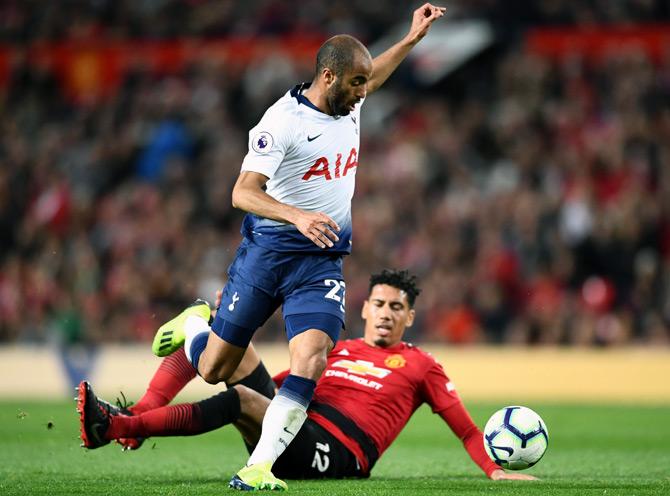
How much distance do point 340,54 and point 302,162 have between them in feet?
2.07

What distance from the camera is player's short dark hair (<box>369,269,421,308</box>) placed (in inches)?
305

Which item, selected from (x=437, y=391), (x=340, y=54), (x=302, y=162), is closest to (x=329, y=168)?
(x=302, y=162)

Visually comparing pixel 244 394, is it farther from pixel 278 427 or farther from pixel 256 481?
pixel 256 481

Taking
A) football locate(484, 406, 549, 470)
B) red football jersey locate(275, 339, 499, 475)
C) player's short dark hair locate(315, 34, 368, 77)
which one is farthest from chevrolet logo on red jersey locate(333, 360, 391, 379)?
player's short dark hair locate(315, 34, 368, 77)

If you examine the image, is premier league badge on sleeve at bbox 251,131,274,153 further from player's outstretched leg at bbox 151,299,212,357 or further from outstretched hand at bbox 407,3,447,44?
outstretched hand at bbox 407,3,447,44

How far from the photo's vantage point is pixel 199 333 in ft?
23.4

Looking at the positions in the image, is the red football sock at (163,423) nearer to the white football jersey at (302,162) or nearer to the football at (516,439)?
the white football jersey at (302,162)

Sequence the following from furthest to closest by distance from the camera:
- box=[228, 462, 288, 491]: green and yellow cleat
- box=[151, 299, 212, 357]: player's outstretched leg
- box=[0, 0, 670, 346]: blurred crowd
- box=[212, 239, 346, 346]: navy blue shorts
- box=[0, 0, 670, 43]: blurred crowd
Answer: box=[0, 0, 670, 43]: blurred crowd → box=[0, 0, 670, 346]: blurred crowd → box=[151, 299, 212, 357]: player's outstretched leg → box=[212, 239, 346, 346]: navy blue shorts → box=[228, 462, 288, 491]: green and yellow cleat

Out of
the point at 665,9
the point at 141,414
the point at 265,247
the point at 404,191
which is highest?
the point at 665,9

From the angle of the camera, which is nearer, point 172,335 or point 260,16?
point 172,335

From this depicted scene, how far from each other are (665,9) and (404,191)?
206 inches

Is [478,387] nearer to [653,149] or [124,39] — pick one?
[653,149]

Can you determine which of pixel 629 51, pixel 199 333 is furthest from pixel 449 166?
pixel 199 333

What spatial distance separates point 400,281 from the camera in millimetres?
7762
